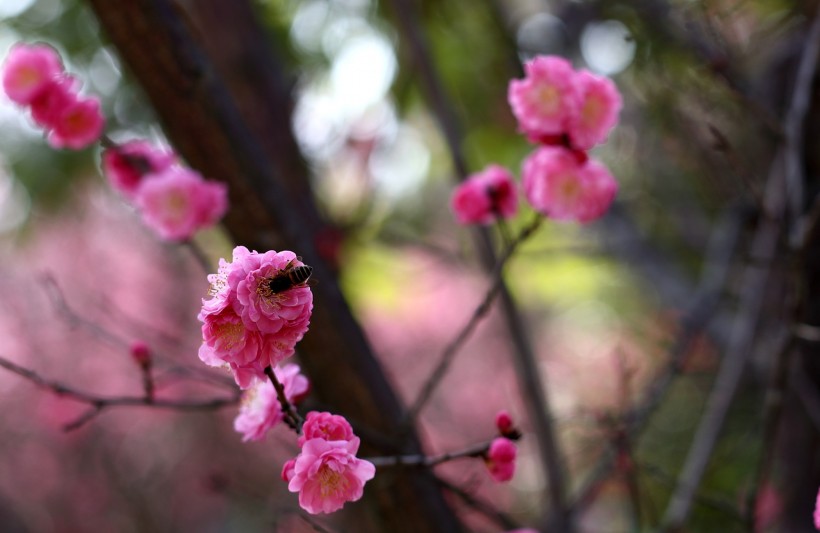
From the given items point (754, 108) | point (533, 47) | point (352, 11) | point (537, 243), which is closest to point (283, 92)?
point (352, 11)

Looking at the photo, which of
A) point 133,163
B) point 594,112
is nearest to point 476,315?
point 594,112

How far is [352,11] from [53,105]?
1380mm

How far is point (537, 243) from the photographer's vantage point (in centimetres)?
421

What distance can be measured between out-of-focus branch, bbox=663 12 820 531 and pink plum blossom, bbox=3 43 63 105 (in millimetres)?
1209

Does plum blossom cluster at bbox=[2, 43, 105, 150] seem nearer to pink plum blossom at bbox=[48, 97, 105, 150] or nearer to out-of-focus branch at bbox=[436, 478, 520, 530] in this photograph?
pink plum blossom at bbox=[48, 97, 105, 150]

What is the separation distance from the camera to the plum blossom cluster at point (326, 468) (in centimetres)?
72

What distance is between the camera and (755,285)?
1739 millimetres

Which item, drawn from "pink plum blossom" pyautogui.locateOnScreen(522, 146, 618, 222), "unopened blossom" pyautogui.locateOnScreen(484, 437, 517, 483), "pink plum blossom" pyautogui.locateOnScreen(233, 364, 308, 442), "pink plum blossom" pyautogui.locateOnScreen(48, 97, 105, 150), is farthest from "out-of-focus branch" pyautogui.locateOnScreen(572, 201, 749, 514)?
"pink plum blossom" pyautogui.locateOnScreen(48, 97, 105, 150)

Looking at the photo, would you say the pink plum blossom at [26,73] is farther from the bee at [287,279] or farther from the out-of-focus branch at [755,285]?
the out-of-focus branch at [755,285]

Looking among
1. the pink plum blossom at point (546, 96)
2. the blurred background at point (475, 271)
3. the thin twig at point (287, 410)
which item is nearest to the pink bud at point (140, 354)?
the blurred background at point (475, 271)

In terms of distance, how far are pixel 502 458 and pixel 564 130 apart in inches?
17.7

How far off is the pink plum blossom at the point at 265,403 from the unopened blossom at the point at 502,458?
0.23 m

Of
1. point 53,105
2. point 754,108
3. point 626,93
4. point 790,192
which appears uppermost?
point 53,105

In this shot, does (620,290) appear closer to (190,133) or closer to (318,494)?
(190,133)
